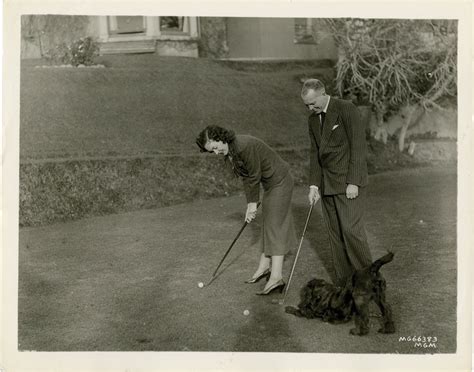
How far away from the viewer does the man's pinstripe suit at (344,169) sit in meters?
4.86

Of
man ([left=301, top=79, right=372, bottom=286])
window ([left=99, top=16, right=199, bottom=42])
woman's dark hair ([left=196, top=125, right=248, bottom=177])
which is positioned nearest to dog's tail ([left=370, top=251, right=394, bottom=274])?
man ([left=301, top=79, right=372, bottom=286])

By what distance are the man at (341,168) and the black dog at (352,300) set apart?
35 cm

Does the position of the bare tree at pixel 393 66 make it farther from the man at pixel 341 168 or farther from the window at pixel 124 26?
the man at pixel 341 168

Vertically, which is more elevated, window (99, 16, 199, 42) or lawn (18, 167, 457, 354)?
window (99, 16, 199, 42)

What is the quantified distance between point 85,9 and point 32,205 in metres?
3.76

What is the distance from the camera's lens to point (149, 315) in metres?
5.03

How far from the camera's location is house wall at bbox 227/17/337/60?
15.1 metres

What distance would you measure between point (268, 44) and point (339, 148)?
421 inches

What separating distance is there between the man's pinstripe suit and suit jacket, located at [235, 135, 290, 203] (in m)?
0.41

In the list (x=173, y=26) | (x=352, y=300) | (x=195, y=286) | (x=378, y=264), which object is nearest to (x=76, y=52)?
(x=173, y=26)

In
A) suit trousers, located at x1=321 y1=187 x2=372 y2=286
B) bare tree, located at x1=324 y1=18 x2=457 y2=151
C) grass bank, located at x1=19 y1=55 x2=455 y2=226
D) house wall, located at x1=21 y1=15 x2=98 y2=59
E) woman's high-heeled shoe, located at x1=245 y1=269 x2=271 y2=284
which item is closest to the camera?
suit trousers, located at x1=321 y1=187 x2=372 y2=286

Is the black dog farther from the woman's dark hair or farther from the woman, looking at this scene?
the woman's dark hair

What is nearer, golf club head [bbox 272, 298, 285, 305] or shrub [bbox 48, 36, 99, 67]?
golf club head [bbox 272, 298, 285, 305]
